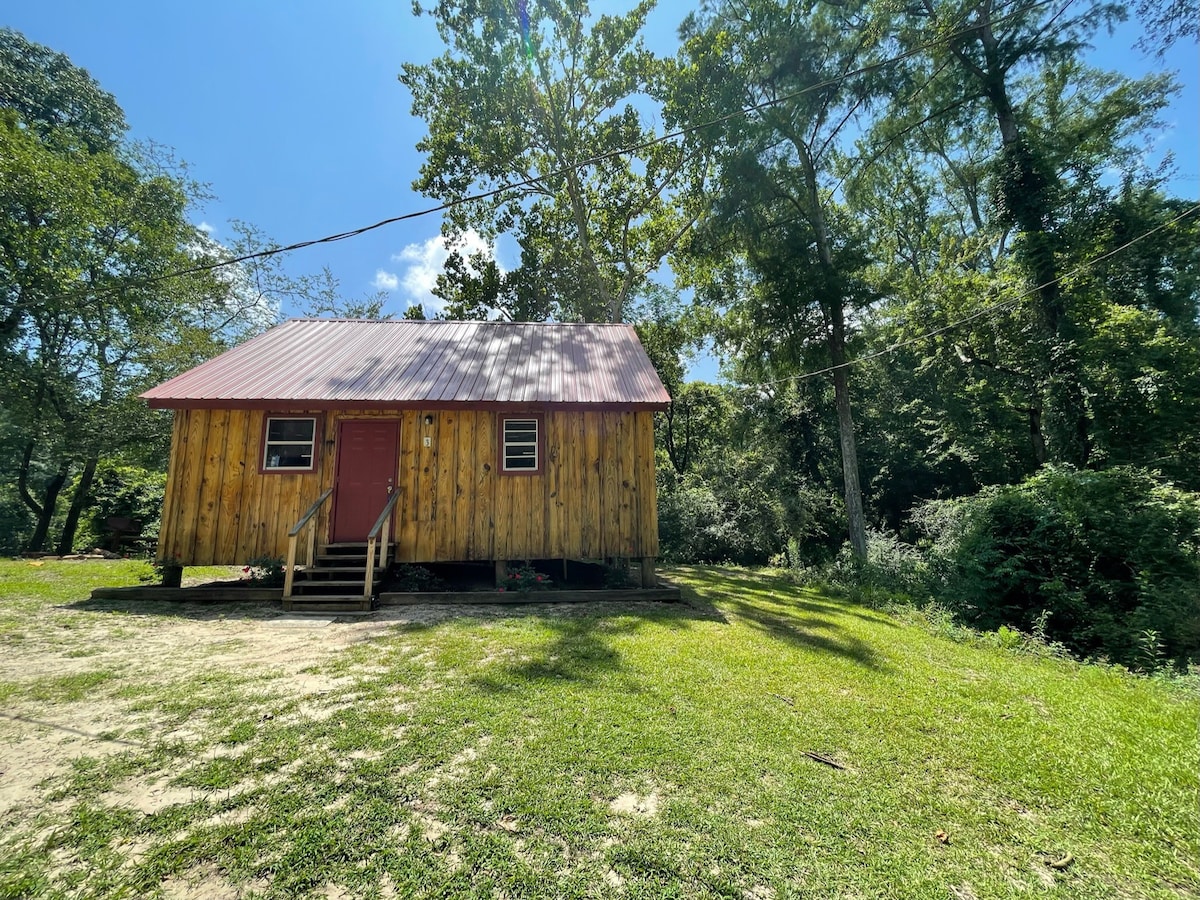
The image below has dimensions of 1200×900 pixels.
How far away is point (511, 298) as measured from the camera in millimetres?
21281

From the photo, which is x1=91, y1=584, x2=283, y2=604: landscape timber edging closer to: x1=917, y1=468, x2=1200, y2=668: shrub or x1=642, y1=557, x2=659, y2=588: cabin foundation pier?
x1=642, y1=557, x2=659, y2=588: cabin foundation pier

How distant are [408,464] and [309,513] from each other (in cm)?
171

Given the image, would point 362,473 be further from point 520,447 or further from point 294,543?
point 520,447

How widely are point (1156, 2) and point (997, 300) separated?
6735 mm

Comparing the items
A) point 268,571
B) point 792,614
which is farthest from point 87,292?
point 792,614

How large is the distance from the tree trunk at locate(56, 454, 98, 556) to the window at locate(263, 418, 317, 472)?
1152cm

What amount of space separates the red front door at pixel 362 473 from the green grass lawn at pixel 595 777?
324cm

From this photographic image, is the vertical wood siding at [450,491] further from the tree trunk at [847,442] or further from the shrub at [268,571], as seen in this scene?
the tree trunk at [847,442]

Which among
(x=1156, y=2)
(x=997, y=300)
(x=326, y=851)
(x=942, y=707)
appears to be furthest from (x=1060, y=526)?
(x=1156, y=2)

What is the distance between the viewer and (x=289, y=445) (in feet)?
27.1

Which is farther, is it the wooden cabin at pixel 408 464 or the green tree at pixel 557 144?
the green tree at pixel 557 144

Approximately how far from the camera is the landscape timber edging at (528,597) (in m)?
7.34

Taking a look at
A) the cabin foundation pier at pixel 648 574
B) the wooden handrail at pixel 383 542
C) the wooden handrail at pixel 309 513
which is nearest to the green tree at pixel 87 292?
the wooden handrail at pixel 309 513

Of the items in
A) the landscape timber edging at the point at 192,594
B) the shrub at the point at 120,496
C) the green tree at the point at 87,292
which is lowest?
the landscape timber edging at the point at 192,594
